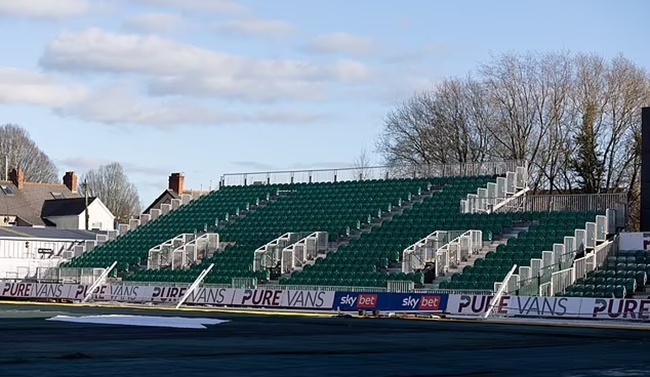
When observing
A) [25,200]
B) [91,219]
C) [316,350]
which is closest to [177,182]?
[91,219]

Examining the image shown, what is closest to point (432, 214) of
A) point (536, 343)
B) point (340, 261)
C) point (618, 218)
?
point (340, 261)

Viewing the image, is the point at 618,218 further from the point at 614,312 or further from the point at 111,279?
the point at 111,279

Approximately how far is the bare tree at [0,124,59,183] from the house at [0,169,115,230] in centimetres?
1244

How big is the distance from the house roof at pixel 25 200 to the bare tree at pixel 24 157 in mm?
11410

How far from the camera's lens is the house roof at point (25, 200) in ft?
356

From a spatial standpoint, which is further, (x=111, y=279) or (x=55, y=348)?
(x=111, y=279)

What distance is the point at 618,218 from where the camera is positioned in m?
53.6

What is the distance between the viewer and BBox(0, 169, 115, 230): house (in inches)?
4277

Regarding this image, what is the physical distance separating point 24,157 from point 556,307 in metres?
101

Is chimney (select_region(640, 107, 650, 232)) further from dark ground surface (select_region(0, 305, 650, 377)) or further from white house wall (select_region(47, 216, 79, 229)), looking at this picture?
white house wall (select_region(47, 216, 79, 229))

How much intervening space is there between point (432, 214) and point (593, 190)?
2050 cm

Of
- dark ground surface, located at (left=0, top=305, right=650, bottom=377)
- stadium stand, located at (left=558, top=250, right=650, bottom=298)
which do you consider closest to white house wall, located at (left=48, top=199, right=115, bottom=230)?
stadium stand, located at (left=558, top=250, right=650, bottom=298)

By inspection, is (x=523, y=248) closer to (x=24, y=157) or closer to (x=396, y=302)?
(x=396, y=302)

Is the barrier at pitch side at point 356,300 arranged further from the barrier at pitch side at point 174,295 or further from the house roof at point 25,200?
the house roof at point 25,200
